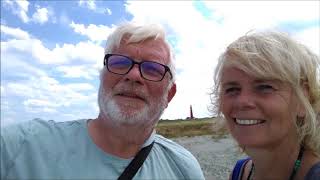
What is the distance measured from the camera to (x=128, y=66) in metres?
3.99

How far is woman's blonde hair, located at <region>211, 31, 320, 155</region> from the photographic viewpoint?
12.1 ft

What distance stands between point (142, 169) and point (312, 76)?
1.67 metres

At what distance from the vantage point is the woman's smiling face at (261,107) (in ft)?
12.4

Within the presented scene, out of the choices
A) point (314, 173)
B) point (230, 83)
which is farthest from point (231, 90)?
point (314, 173)

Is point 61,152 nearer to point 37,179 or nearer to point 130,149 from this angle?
point 37,179

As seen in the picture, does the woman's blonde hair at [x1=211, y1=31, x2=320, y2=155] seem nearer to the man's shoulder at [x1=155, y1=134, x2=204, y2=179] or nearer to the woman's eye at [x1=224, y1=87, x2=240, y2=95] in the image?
the woman's eye at [x1=224, y1=87, x2=240, y2=95]

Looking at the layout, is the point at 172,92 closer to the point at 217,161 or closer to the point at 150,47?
the point at 150,47

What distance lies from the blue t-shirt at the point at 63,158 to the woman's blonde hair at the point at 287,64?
3.49 ft

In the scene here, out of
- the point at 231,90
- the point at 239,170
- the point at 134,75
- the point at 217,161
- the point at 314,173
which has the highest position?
the point at 134,75

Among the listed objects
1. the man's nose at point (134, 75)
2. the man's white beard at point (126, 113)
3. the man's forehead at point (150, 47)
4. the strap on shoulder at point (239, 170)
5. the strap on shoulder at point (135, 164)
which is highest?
the man's forehead at point (150, 47)

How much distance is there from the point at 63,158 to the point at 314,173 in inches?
80.8

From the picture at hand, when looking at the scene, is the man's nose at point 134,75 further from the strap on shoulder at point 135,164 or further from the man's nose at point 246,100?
the man's nose at point 246,100

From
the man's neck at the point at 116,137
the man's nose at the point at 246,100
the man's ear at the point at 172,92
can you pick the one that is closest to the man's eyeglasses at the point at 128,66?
the man's ear at the point at 172,92

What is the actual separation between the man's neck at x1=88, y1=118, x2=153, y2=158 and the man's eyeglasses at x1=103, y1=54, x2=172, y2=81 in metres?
0.47
